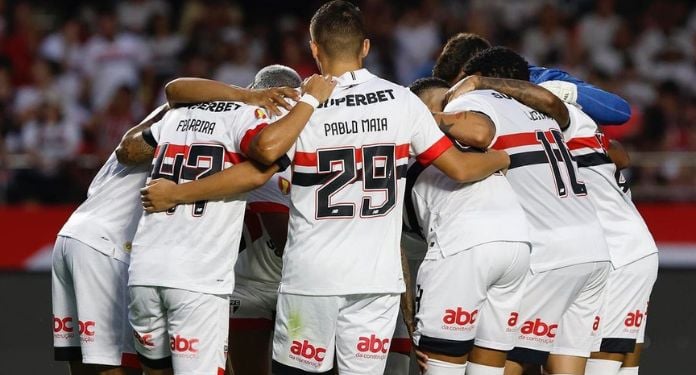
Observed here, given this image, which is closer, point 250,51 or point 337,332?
point 337,332

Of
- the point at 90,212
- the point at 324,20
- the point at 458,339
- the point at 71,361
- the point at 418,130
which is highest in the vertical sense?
the point at 324,20

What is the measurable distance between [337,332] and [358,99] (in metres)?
1.20

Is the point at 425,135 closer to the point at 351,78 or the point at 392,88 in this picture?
the point at 392,88

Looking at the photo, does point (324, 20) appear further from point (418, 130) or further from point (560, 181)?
point (560, 181)

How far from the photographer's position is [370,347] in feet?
18.9

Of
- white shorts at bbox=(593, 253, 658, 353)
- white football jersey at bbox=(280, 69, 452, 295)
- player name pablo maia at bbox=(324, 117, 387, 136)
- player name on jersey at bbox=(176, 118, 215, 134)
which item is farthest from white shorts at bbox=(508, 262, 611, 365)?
player name on jersey at bbox=(176, 118, 215, 134)

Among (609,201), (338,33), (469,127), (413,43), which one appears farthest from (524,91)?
(413,43)

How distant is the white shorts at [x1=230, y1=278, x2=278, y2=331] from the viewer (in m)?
6.98

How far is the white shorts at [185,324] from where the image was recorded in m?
5.77

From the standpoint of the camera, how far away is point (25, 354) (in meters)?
9.82

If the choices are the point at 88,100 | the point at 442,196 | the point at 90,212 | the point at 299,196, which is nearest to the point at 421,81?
the point at 442,196

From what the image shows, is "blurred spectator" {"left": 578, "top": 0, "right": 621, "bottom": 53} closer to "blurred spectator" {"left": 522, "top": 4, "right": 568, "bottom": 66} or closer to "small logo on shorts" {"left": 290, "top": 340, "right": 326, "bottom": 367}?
"blurred spectator" {"left": 522, "top": 4, "right": 568, "bottom": 66}

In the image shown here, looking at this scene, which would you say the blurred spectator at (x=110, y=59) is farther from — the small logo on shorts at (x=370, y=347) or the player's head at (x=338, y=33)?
the small logo on shorts at (x=370, y=347)

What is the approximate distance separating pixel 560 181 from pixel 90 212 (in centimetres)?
274
